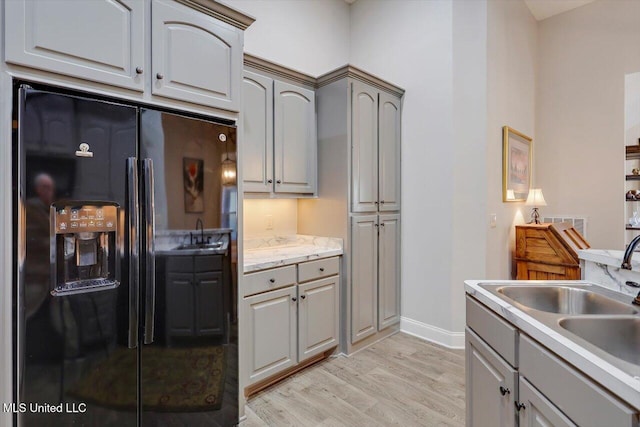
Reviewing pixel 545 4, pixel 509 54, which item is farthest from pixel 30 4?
pixel 545 4

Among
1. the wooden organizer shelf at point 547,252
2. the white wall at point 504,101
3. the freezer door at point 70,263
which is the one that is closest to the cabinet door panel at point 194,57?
the freezer door at point 70,263

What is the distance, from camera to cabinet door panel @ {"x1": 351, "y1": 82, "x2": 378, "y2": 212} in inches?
115

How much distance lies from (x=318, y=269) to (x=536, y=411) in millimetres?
1758

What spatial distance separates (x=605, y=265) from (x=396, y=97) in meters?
2.36

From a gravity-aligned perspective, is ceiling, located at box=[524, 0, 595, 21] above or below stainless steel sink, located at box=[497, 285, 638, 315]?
above

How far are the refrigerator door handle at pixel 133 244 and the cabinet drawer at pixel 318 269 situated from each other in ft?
3.95

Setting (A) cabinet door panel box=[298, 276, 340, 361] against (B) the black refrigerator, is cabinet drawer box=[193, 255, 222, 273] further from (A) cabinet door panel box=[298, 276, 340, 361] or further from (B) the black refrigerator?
(A) cabinet door panel box=[298, 276, 340, 361]

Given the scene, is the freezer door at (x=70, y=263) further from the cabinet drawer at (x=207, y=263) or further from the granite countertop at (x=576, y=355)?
the granite countertop at (x=576, y=355)

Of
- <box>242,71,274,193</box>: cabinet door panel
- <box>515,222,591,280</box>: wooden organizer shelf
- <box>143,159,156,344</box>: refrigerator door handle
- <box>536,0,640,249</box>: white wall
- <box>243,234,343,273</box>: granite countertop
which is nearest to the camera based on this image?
<box>143,159,156,344</box>: refrigerator door handle

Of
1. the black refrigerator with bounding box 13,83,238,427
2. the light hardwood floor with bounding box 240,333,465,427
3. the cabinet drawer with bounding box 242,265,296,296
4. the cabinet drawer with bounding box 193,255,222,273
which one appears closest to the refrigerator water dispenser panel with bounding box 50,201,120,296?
the black refrigerator with bounding box 13,83,238,427

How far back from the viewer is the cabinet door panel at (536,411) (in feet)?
3.27

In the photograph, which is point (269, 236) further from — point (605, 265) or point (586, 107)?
point (586, 107)

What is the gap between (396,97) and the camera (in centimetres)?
339

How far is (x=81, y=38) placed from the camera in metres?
1.45
